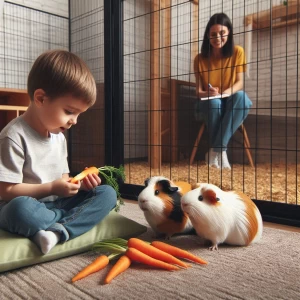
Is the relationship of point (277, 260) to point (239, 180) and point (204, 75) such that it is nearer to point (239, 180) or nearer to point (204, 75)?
point (239, 180)

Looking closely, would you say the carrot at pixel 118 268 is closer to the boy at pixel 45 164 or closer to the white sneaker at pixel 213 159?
the boy at pixel 45 164

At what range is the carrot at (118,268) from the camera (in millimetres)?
889

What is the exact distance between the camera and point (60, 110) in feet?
3.69

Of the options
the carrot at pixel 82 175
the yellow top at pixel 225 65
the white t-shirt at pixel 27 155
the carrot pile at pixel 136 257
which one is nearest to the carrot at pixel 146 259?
the carrot pile at pixel 136 257

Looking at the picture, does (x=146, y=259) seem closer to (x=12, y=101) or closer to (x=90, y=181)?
(x=90, y=181)

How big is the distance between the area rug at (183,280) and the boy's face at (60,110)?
1.35ft

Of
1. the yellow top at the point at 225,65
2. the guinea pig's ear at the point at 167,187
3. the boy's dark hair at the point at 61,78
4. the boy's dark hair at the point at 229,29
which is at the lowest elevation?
the guinea pig's ear at the point at 167,187

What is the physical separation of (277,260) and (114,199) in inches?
21.4

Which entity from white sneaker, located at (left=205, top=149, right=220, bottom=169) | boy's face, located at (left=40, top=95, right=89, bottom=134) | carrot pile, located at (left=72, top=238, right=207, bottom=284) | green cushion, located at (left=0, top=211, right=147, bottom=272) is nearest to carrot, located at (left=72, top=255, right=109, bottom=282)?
carrot pile, located at (left=72, top=238, right=207, bottom=284)

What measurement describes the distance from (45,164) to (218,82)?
1639 millimetres

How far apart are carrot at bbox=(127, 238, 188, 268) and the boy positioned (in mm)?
193

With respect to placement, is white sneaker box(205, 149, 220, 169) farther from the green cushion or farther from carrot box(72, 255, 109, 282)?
carrot box(72, 255, 109, 282)

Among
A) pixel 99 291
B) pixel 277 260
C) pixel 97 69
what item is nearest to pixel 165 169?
pixel 97 69

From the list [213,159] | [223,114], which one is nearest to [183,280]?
[213,159]
